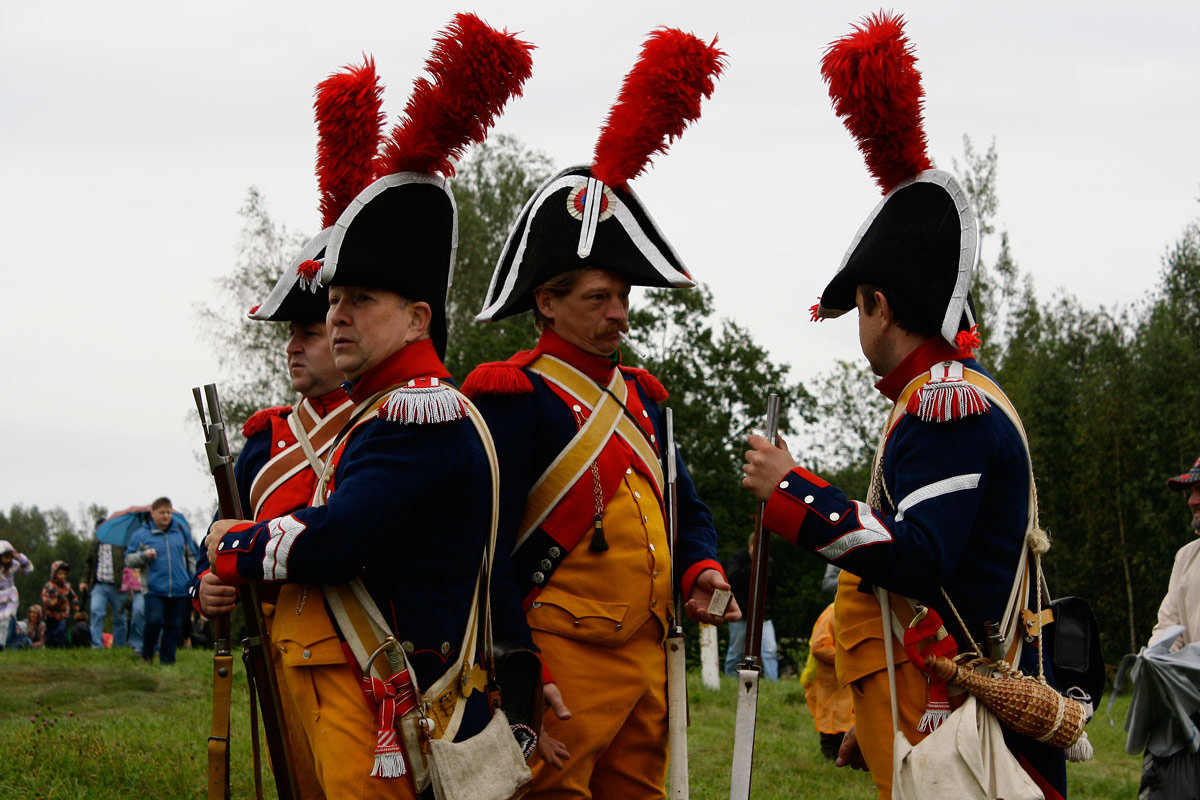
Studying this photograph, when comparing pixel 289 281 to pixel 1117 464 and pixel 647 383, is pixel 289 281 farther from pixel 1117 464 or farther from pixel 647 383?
pixel 1117 464

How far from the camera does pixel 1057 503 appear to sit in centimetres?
2748

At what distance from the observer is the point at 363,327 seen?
3805 millimetres

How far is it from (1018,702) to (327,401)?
272 cm

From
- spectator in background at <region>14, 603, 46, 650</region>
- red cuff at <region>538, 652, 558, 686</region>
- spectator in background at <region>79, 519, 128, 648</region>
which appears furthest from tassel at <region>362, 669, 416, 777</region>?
spectator in background at <region>14, 603, 46, 650</region>

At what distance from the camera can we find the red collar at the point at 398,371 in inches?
149

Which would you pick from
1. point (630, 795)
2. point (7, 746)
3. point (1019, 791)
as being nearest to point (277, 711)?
point (630, 795)

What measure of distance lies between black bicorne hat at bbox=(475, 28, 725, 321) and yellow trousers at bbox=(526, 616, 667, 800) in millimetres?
1255

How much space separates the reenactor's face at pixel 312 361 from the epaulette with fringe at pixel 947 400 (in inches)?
89.3

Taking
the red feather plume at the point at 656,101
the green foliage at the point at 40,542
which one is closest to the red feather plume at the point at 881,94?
the red feather plume at the point at 656,101

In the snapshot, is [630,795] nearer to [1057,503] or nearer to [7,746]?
[7,746]

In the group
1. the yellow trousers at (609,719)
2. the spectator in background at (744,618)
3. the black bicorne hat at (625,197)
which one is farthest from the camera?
the spectator in background at (744,618)

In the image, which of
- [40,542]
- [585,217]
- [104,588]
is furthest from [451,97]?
[40,542]

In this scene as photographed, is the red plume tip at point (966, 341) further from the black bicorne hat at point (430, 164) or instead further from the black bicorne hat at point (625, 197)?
the black bicorne hat at point (430, 164)

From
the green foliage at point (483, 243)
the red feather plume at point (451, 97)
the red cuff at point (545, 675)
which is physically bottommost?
the red cuff at point (545, 675)
